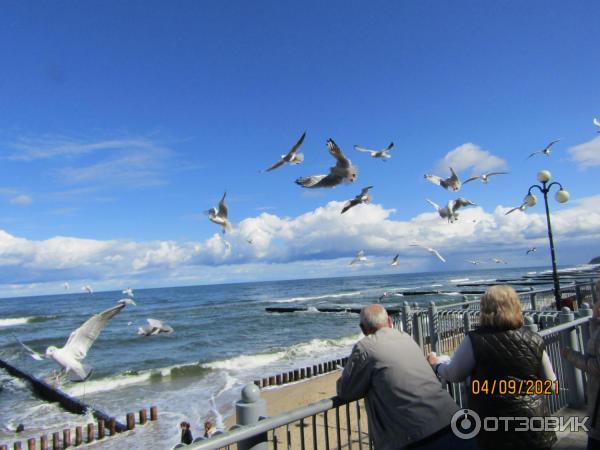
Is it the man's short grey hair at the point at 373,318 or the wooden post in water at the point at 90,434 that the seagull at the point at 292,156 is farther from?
the wooden post in water at the point at 90,434

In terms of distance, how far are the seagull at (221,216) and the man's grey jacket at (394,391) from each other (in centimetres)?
671

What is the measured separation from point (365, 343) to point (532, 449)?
4.07 ft

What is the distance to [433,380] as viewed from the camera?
2.74 m

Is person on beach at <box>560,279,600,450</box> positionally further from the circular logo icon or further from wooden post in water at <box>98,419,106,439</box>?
wooden post in water at <box>98,419,106,439</box>

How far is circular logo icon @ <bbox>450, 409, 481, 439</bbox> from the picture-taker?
9.48 feet

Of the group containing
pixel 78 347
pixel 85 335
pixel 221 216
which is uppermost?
pixel 221 216

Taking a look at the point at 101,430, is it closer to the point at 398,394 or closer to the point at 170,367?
the point at 170,367

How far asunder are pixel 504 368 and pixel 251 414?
153 cm

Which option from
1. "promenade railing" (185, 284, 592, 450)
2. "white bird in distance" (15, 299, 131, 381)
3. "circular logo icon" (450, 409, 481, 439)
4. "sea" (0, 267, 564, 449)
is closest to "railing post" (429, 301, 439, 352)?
"promenade railing" (185, 284, 592, 450)

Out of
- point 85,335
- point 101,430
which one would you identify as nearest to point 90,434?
point 101,430

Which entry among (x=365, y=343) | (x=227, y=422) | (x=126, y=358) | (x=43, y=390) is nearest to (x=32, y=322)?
(x=126, y=358)

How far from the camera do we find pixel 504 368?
9.07 ft

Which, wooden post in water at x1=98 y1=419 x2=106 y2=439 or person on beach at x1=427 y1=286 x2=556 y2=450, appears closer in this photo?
person on beach at x1=427 y1=286 x2=556 y2=450

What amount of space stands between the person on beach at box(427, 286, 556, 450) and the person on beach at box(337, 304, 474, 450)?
0.74ft
